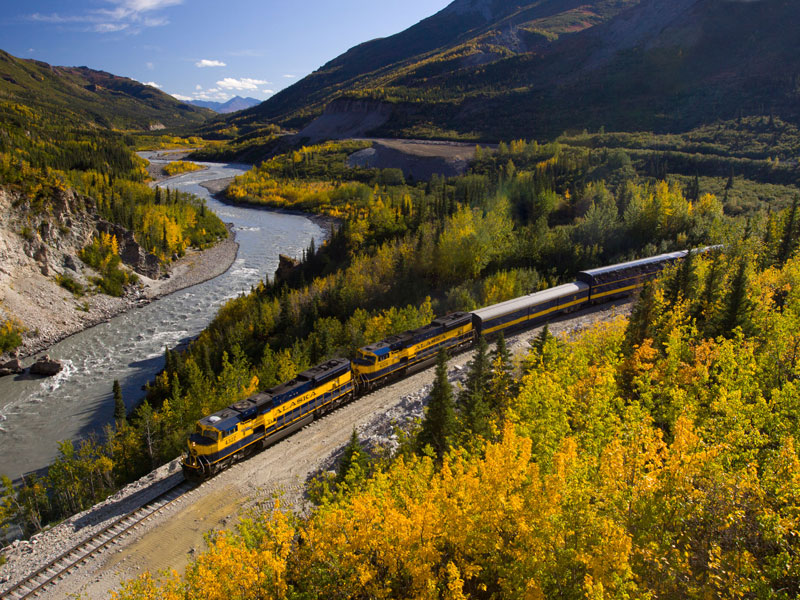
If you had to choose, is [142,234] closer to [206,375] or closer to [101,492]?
[206,375]

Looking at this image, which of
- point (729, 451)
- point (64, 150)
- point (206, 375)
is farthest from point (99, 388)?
point (64, 150)

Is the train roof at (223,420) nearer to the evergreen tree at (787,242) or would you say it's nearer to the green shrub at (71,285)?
the evergreen tree at (787,242)

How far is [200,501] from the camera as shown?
23062 mm

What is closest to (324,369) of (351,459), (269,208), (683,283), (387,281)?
(351,459)

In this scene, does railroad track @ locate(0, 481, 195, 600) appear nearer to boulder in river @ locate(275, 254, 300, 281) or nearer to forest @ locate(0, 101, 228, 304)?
boulder in river @ locate(275, 254, 300, 281)

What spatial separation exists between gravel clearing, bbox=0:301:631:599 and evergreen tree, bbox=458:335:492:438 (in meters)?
3.86

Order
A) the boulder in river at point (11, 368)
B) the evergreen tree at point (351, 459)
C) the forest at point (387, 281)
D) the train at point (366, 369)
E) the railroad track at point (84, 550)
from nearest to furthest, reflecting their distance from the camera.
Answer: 1. the railroad track at point (84, 550)
2. the evergreen tree at point (351, 459)
3. the train at point (366, 369)
4. the forest at point (387, 281)
5. the boulder in river at point (11, 368)

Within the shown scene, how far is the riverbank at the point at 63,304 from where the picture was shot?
2429 inches

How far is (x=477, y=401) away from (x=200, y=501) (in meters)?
13.4

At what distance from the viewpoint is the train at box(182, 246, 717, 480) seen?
24422 millimetres

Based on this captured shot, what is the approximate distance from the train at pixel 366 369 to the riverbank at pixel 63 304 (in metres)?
46.8

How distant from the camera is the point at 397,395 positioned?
3133cm

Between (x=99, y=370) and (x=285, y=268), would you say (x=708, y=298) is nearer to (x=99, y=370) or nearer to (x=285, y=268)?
(x=285, y=268)

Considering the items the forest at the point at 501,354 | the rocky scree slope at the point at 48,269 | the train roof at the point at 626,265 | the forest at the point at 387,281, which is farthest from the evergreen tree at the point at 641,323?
the rocky scree slope at the point at 48,269
